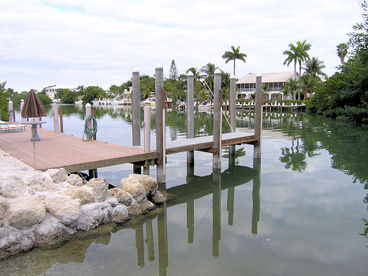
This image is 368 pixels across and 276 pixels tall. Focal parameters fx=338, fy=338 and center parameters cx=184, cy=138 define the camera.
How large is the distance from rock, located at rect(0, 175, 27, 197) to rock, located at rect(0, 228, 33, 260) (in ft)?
2.78

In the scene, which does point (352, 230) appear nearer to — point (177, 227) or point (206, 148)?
point (177, 227)

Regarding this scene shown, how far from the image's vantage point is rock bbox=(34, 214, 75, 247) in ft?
21.2

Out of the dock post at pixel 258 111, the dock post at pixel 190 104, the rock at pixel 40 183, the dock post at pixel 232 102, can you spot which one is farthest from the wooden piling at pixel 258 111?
the rock at pixel 40 183

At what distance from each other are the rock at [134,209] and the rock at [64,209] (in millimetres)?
1474

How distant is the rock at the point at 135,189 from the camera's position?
8.22 metres

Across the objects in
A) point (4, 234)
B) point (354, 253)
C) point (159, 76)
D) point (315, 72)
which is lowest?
point (354, 253)

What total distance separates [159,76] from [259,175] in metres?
5.54

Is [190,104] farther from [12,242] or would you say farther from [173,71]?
[173,71]

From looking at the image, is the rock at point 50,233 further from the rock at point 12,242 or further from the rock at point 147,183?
the rock at point 147,183

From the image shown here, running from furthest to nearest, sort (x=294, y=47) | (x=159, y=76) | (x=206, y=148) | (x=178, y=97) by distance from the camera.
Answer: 1. (x=178, y=97)
2. (x=294, y=47)
3. (x=206, y=148)
4. (x=159, y=76)

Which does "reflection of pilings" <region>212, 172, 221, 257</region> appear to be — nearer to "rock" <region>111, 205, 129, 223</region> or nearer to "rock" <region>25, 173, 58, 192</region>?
"rock" <region>111, 205, 129, 223</region>

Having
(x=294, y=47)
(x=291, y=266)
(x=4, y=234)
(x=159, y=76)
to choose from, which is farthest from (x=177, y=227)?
(x=294, y=47)

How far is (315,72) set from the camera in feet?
203

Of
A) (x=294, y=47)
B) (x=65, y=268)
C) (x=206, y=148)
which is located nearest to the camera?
(x=65, y=268)
